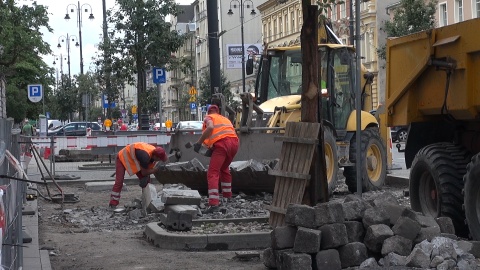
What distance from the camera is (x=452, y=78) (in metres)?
9.30

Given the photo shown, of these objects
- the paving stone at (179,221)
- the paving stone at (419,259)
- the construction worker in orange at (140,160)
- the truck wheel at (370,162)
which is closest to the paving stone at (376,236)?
the paving stone at (419,259)

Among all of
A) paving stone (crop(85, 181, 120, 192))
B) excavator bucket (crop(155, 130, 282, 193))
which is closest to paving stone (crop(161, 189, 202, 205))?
excavator bucket (crop(155, 130, 282, 193))

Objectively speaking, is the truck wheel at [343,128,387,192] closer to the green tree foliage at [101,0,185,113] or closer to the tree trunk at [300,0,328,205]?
the tree trunk at [300,0,328,205]

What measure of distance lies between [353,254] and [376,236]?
269 millimetres

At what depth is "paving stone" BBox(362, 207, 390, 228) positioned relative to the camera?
8148 millimetres

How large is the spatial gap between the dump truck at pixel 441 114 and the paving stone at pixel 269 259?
217 centimetres

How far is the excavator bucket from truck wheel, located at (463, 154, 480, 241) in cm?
603

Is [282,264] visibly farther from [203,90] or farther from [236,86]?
[236,86]

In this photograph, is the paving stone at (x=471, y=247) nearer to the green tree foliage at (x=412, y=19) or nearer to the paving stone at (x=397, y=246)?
the paving stone at (x=397, y=246)

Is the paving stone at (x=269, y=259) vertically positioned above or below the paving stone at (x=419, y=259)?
below

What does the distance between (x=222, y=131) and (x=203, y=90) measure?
163 feet

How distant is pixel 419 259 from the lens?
761 cm

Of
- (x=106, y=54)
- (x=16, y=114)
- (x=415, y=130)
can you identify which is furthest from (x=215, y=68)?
(x=16, y=114)

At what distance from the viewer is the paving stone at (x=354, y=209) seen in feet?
26.8
